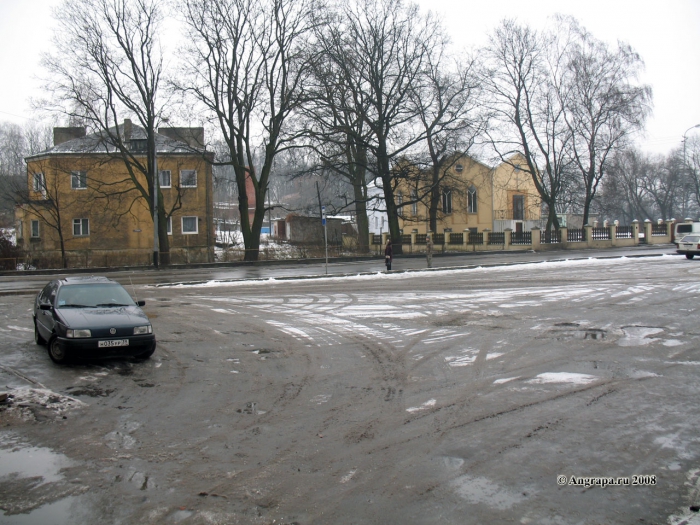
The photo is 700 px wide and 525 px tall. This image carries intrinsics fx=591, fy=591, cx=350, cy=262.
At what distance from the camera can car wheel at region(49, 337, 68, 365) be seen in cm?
968

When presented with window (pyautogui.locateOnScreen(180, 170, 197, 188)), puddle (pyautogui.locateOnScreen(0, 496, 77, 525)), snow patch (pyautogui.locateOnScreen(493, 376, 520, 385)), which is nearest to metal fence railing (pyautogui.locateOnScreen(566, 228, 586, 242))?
window (pyautogui.locateOnScreen(180, 170, 197, 188))

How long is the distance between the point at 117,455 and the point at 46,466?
0.63 meters

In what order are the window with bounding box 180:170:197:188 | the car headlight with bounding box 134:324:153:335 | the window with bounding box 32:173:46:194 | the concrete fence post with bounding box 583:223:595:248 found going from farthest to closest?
1. the concrete fence post with bounding box 583:223:595:248
2. the window with bounding box 180:170:197:188
3. the window with bounding box 32:173:46:194
4. the car headlight with bounding box 134:324:153:335

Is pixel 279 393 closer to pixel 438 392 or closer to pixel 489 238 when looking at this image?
pixel 438 392

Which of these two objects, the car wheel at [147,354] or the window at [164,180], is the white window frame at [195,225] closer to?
the window at [164,180]

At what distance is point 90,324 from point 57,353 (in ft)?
2.42

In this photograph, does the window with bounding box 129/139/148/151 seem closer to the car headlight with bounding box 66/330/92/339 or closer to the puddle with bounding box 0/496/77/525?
the car headlight with bounding box 66/330/92/339

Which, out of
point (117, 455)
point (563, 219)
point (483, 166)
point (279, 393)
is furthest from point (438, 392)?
point (563, 219)

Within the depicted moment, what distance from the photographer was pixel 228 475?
17.6ft

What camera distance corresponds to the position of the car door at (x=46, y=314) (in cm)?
1034

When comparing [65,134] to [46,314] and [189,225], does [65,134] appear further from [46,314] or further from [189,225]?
[46,314]

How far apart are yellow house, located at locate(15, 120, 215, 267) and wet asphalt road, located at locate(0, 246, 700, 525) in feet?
116

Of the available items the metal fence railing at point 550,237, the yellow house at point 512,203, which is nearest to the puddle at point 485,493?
the metal fence railing at point 550,237

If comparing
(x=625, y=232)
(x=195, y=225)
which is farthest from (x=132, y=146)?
(x=625, y=232)
